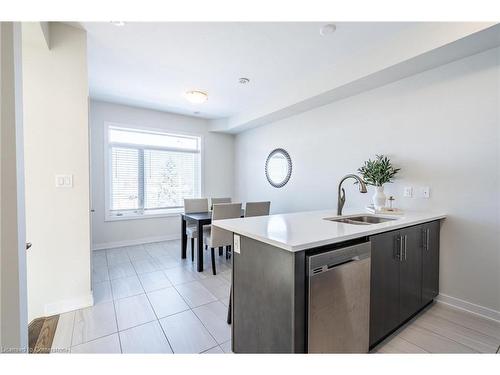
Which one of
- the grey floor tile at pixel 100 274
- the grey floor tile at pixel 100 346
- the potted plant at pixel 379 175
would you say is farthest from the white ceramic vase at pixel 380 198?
the grey floor tile at pixel 100 274

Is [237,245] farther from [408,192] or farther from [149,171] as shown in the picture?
[149,171]

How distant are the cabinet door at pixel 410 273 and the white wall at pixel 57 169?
8.93 feet

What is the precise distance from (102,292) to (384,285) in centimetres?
268

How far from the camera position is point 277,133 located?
4.11m

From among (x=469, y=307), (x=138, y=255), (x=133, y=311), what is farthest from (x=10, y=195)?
(x=469, y=307)

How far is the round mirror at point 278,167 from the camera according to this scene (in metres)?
3.89

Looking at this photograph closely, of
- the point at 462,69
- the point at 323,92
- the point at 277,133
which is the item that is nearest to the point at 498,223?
the point at 462,69

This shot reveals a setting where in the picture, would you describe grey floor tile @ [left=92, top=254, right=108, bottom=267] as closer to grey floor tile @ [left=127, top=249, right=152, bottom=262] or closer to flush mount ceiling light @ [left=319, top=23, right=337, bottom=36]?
grey floor tile @ [left=127, top=249, right=152, bottom=262]

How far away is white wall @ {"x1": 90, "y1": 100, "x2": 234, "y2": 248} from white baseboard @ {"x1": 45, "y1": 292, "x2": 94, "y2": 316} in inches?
84.3

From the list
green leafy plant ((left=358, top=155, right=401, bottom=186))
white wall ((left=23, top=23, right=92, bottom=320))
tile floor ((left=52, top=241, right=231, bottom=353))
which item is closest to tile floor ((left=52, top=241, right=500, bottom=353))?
tile floor ((left=52, top=241, right=231, bottom=353))

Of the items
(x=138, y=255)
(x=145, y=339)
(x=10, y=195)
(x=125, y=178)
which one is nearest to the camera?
(x=10, y=195)

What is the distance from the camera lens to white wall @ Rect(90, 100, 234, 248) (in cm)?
388

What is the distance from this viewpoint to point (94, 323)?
1.83 m

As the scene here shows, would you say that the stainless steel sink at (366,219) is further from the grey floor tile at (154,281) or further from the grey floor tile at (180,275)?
the grey floor tile at (154,281)
